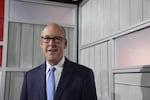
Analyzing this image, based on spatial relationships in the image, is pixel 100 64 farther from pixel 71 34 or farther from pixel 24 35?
pixel 24 35

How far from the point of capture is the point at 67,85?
1.35 meters

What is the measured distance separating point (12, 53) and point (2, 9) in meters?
0.54

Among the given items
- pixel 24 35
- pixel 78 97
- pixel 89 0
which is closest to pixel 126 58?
pixel 78 97

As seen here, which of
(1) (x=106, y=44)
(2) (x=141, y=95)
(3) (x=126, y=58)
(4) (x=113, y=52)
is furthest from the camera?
(1) (x=106, y=44)

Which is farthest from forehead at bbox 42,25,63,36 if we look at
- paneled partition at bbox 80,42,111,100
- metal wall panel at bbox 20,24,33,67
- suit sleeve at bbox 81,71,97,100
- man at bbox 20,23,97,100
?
metal wall panel at bbox 20,24,33,67

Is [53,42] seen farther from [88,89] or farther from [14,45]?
[14,45]

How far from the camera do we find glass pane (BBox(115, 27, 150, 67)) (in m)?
1.50

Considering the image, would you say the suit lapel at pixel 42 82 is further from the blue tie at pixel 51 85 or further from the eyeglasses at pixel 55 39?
the eyeglasses at pixel 55 39

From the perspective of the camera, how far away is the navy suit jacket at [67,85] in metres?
1.33

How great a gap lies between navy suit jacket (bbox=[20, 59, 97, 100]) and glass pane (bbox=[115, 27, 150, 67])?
420 millimetres

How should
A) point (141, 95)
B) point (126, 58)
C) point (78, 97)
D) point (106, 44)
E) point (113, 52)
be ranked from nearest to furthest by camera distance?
point (78, 97) → point (141, 95) → point (126, 58) → point (113, 52) → point (106, 44)

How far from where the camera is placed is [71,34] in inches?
111

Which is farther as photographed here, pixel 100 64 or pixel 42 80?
pixel 100 64

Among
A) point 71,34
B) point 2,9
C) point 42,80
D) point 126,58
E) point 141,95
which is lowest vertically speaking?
point 141,95
